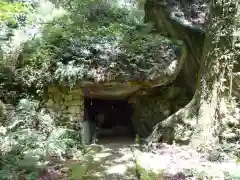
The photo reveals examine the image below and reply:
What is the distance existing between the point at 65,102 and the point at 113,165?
258 centimetres

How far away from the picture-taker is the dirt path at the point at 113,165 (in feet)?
16.4

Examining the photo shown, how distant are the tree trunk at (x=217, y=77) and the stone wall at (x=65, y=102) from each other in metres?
3.16

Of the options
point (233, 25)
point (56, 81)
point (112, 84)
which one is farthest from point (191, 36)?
point (56, 81)

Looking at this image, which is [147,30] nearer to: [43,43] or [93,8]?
[93,8]

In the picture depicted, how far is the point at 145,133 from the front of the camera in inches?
369

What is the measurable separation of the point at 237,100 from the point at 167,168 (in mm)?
2809

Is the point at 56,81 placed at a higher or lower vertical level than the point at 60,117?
higher

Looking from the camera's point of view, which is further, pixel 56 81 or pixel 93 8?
pixel 93 8

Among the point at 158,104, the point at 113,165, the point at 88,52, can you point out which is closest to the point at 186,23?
the point at 158,104

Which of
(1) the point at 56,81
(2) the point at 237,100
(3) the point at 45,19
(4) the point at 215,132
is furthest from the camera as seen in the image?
(3) the point at 45,19

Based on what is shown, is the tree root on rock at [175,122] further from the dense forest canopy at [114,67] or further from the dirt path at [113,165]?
the dirt path at [113,165]

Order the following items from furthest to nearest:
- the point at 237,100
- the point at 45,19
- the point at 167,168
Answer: the point at 45,19 → the point at 237,100 → the point at 167,168

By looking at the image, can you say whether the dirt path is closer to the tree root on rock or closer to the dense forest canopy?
the dense forest canopy

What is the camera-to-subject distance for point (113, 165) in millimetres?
5750
